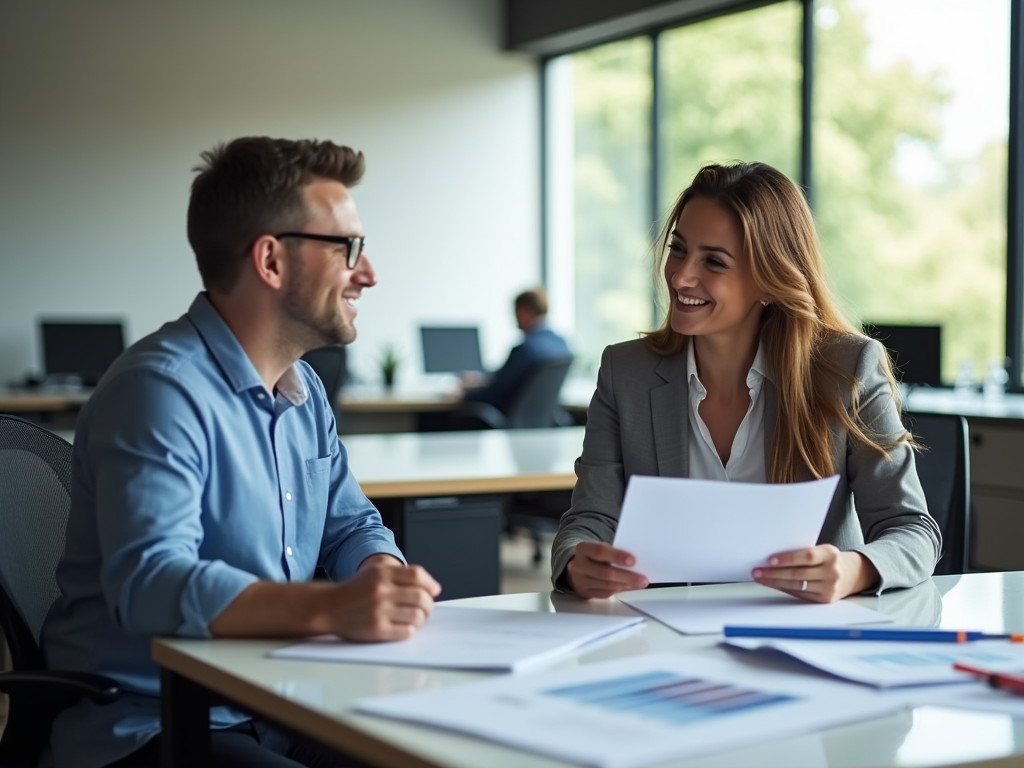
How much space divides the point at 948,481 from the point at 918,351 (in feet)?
8.47

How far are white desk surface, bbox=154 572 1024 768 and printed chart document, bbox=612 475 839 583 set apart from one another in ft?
0.32

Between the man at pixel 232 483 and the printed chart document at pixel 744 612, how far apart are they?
0.30 meters

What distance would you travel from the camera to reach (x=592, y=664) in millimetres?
1222

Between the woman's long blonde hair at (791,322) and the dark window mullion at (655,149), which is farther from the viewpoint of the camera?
the dark window mullion at (655,149)

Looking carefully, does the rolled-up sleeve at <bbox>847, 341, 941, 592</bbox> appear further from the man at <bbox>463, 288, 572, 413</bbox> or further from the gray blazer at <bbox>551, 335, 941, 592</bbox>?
the man at <bbox>463, 288, 572, 413</bbox>

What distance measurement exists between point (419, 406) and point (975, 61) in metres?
2.99

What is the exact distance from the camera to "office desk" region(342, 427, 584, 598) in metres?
2.81

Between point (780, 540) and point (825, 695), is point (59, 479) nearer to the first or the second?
point (780, 540)

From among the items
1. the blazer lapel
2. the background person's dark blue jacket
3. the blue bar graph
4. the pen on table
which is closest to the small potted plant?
the background person's dark blue jacket

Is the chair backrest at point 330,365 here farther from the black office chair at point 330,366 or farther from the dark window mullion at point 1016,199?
the dark window mullion at point 1016,199

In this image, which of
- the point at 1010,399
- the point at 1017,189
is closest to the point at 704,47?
the point at 1017,189

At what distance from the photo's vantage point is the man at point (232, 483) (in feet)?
4.24

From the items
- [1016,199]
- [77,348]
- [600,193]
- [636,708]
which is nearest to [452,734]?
[636,708]

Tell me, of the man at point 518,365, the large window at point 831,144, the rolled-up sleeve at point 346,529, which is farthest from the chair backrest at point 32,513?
the man at point 518,365
